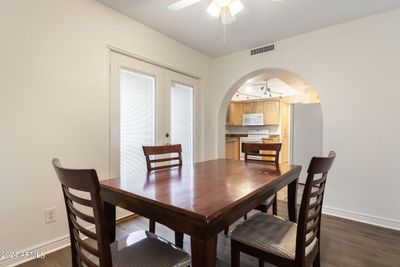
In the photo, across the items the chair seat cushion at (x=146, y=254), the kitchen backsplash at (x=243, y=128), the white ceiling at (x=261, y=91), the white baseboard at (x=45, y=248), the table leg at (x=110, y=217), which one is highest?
the white ceiling at (x=261, y=91)

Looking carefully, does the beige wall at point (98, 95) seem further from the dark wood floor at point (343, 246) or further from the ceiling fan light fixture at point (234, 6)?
the ceiling fan light fixture at point (234, 6)

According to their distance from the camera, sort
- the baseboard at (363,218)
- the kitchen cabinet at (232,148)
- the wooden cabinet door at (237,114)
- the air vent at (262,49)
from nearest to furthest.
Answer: the baseboard at (363,218) < the air vent at (262,49) < the kitchen cabinet at (232,148) < the wooden cabinet door at (237,114)

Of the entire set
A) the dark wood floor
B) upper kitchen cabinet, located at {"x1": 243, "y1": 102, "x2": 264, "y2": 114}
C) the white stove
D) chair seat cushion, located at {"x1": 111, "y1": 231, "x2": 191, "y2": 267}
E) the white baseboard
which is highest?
upper kitchen cabinet, located at {"x1": 243, "y1": 102, "x2": 264, "y2": 114}

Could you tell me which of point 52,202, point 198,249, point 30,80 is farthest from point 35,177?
point 198,249

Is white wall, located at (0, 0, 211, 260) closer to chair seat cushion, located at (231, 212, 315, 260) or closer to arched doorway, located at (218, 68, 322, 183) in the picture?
chair seat cushion, located at (231, 212, 315, 260)

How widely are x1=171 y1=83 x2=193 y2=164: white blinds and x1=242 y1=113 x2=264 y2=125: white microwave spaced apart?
339cm

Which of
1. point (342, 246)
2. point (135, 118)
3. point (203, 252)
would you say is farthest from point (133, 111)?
point (342, 246)

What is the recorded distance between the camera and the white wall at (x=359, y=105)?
2480 mm

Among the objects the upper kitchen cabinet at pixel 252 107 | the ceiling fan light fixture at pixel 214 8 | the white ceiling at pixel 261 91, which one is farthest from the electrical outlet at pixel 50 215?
the upper kitchen cabinet at pixel 252 107

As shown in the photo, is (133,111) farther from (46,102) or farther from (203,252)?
(203,252)

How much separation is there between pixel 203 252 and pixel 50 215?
1860 mm

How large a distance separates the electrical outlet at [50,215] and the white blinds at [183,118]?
1.77 metres

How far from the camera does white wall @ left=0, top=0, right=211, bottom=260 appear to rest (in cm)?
174

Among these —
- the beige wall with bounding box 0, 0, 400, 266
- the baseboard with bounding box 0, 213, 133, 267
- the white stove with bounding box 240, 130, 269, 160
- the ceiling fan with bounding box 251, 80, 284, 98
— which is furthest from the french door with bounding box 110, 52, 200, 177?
the white stove with bounding box 240, 130, 269, 160
